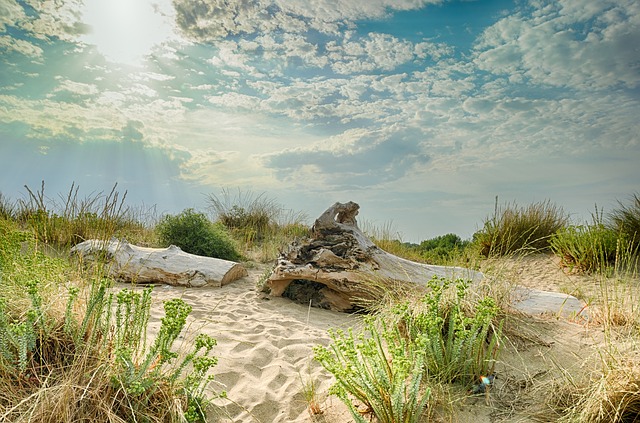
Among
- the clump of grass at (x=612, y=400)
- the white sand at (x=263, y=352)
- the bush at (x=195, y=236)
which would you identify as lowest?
the white sand at (x=263, y=352)

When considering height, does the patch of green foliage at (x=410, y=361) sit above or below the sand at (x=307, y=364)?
above

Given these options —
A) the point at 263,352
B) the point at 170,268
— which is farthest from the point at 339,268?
the point at 170,268

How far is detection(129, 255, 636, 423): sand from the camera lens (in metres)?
3.24

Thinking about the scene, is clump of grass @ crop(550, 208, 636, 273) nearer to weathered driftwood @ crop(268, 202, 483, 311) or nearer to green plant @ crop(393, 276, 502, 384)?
weathered driftwood @ crop(268, 202, 483, 311)

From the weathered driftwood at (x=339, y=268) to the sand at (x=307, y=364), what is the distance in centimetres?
54

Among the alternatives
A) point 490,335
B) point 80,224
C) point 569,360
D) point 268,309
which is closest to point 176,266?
point 268,309

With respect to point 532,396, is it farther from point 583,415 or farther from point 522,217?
point 522,217

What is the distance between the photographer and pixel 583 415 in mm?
2803

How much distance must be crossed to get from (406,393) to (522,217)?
970cm

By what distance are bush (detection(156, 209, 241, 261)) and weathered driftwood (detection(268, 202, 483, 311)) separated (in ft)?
10.3

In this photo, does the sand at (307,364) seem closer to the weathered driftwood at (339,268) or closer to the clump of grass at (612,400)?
the clump of grass at (612,400)

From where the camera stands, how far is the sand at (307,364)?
10.6ft

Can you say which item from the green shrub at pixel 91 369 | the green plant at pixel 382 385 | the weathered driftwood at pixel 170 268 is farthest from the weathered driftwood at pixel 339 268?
the green shrub at pixel 91 369

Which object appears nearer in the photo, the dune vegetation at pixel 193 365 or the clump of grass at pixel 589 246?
the dune vegetation at pixel 193 365
